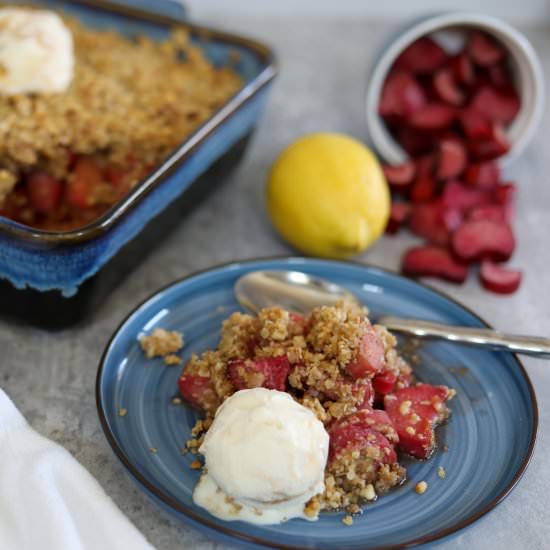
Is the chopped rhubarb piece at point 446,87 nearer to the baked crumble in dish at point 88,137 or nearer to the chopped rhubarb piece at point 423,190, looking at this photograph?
the chopped rhubarb piece at point 423,190

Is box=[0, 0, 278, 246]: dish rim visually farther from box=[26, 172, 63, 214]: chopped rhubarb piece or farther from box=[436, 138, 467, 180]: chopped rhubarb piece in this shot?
box=[436, 138, 467, 180]: chopped rhubarb piece

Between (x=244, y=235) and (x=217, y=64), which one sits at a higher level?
(x=217, y=64)

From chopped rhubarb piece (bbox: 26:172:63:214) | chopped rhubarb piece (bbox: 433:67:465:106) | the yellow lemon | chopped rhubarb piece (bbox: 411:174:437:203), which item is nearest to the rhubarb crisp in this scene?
the yellow lemon

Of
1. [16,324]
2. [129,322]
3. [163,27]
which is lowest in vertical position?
[16,324]

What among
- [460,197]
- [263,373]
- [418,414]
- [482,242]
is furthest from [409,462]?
[460,197]

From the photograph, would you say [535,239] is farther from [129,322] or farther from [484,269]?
[129,322]

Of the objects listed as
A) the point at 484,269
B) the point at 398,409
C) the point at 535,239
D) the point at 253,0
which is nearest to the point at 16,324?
the point at 398,409

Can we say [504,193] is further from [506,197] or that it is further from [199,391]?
[199,391]
